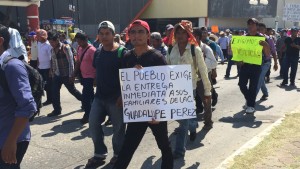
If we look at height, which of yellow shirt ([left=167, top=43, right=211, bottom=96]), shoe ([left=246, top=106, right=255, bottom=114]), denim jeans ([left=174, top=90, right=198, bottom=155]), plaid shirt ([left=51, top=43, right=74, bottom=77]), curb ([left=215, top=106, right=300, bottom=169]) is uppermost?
yellow shirt ([left=167, top=43, right=211, bottom=96])

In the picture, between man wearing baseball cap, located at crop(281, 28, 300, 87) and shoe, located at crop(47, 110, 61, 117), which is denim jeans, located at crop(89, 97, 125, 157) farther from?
man wearing baseball cap, located at crop(281, 28, 300, 87)

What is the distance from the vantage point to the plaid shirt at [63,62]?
7641 mm

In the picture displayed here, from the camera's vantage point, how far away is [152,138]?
20.1 ft

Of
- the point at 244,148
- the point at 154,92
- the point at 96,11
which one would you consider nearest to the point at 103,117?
the point at 154,92

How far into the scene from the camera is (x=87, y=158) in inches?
204

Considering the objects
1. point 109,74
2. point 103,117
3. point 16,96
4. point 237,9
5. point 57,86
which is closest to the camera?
point 16,96

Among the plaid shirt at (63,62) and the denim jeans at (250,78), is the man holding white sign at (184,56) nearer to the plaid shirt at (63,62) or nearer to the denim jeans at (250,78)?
the denim jeans at (250,78)

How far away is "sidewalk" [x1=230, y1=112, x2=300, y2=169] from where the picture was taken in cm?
454

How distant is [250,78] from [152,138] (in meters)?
2.55

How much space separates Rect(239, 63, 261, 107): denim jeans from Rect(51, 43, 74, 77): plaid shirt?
3.44 metres

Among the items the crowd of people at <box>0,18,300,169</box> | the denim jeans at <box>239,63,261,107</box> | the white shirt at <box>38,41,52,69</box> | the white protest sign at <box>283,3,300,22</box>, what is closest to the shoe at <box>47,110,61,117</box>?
the crowd of people at <box>0,18,300,169</box>

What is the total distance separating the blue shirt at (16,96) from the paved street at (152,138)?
2209 mm

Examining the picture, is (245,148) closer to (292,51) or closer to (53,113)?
(53,113)

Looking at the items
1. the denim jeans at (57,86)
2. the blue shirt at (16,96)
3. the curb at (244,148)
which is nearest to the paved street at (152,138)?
the curb at (244,148)
